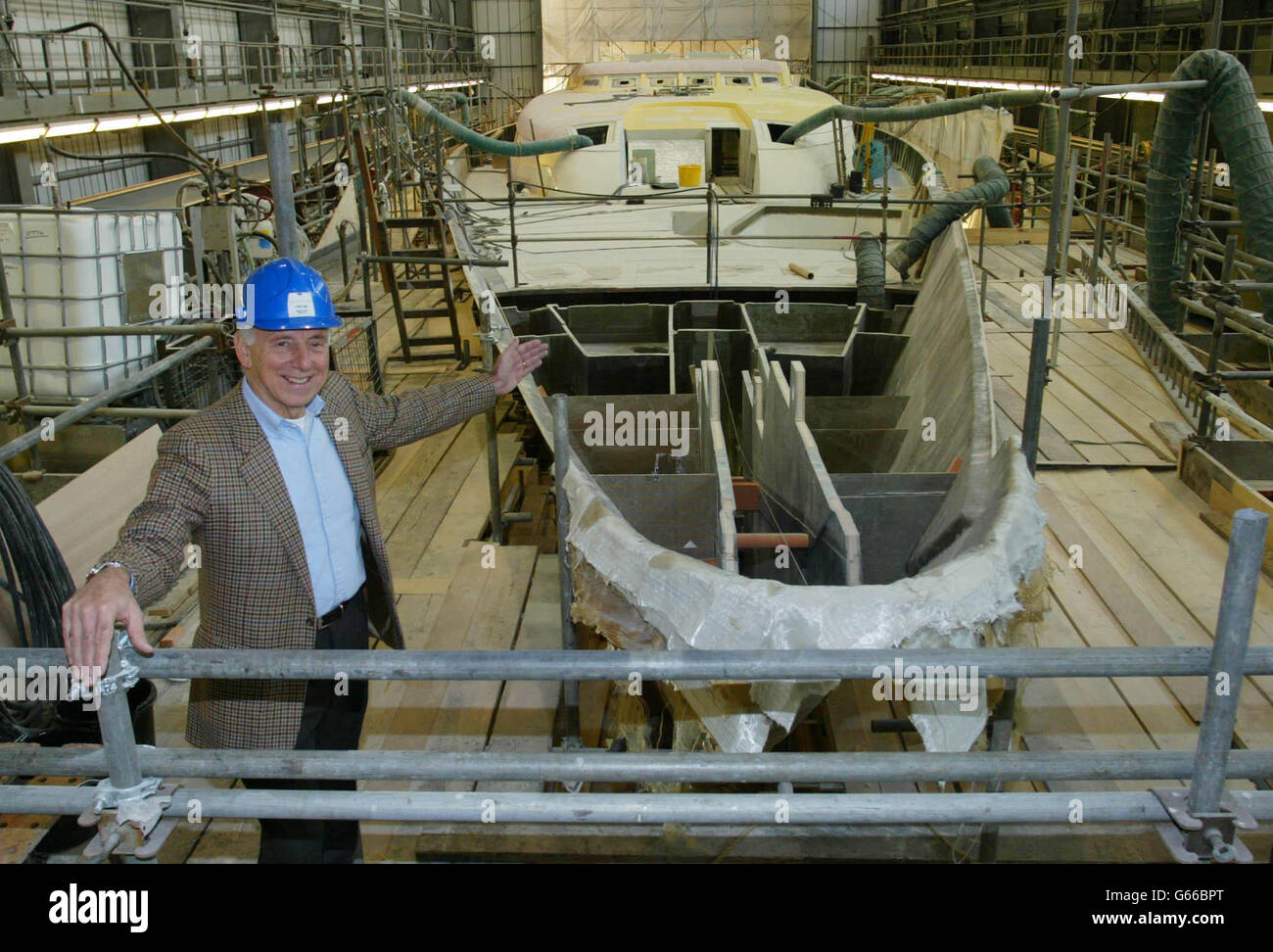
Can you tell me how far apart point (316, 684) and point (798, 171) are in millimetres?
9787

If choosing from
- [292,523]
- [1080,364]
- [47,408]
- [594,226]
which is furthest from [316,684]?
[594,226]

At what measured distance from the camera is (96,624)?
2012mm

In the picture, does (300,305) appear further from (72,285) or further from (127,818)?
(72,285)

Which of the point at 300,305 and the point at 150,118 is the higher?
the point at 150,118

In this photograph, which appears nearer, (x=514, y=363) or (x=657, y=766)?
(x=657, y=766)

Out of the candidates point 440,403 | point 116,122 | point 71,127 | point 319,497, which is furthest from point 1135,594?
point 116,122

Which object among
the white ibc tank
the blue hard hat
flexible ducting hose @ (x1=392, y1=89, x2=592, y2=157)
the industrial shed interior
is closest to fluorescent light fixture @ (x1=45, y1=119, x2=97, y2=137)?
the industrial shed interior

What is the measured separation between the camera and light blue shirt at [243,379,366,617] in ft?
9.26

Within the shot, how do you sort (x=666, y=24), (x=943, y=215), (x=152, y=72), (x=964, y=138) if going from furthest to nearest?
(x=666, y=24), (x=152, y=72), (x=964, y=138), (x=943, y=215)

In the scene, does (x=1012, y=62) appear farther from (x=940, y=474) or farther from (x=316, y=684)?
(x=316, y=684)

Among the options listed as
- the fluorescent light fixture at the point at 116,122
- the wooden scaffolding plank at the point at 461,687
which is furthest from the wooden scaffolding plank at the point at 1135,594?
the fluorescent light fixture at the point at 116,122

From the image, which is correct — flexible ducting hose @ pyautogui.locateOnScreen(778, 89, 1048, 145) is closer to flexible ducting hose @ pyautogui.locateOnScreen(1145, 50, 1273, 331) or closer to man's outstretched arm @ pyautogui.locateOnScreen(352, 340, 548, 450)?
flexible ducting hose @ pyautogui.locateOnScreen(1145, 50, 1273, 331)

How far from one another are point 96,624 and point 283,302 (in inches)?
41.2

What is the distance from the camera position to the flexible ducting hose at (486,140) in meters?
10.8
